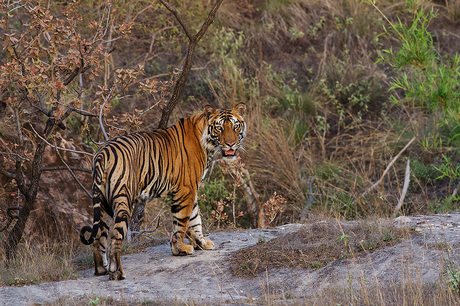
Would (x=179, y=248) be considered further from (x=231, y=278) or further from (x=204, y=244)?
(x=231, y=278)

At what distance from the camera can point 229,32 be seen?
13.7 m

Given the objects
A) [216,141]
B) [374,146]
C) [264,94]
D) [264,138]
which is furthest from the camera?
[264,94]

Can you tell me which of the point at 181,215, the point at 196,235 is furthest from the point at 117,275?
the point at 196,235

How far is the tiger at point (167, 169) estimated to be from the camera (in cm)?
555

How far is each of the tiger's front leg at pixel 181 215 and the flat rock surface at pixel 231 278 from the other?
143 mm

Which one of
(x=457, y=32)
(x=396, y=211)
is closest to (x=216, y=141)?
(x=396, y=211)

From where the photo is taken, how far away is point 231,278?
5.56m

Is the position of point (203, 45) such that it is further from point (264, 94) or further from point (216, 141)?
point (216, 141)

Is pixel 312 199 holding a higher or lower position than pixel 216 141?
lower

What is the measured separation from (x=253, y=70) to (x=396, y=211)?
604 cm

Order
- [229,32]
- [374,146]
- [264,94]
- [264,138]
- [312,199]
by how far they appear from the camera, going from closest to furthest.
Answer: [312,199] → [264,138] → [374,146] → [264,94] → [229,32]

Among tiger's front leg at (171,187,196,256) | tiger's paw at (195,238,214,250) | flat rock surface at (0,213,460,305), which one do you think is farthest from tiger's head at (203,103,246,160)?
flat rock surface at (0,213,460,305)

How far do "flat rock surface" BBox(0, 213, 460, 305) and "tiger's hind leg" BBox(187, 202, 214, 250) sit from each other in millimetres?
270

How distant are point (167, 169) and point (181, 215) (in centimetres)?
51
